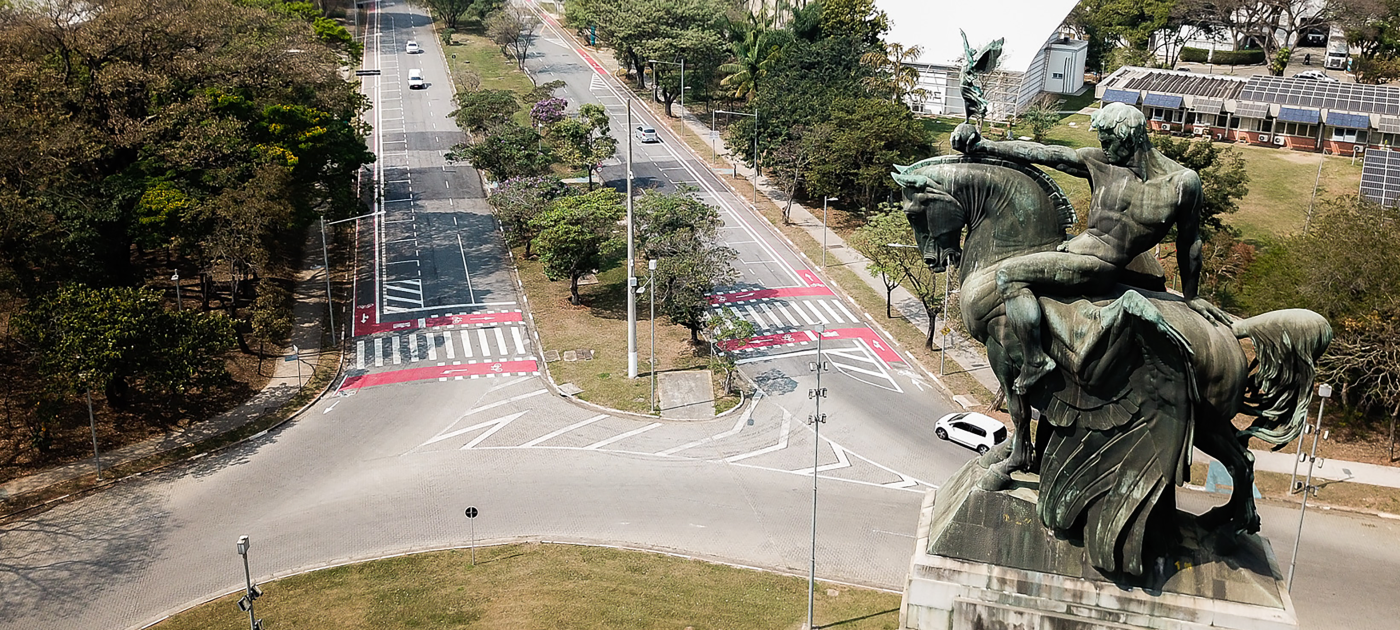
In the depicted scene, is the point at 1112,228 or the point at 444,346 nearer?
the point at 1112,228

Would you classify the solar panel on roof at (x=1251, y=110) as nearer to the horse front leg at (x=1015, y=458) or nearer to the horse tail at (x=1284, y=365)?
the horse tail at (x=1284, y=365)

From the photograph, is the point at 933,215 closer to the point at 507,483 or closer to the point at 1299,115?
the point at 507,483

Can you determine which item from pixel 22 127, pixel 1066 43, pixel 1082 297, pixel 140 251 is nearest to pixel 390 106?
pixel 140 251

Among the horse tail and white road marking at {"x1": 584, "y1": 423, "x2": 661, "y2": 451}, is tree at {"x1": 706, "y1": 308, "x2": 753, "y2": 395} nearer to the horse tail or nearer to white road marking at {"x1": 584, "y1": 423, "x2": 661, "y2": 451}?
white road marking at {"x1": 584, "y1": 423, "x2": 661, "y2": 451}

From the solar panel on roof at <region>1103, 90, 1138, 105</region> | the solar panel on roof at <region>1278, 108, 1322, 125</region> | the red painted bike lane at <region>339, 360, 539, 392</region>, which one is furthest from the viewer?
the solar panel on roof at <region>1103, 90, 1138, 105</region>

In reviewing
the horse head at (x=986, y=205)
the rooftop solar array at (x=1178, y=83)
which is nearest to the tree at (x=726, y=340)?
the horse head at (x=986, y=205)

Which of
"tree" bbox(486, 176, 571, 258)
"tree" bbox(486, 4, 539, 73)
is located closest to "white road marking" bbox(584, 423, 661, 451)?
"tree" bbox(486, 176, 571, 258)

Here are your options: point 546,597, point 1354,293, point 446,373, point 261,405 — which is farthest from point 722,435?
point 1354,293
